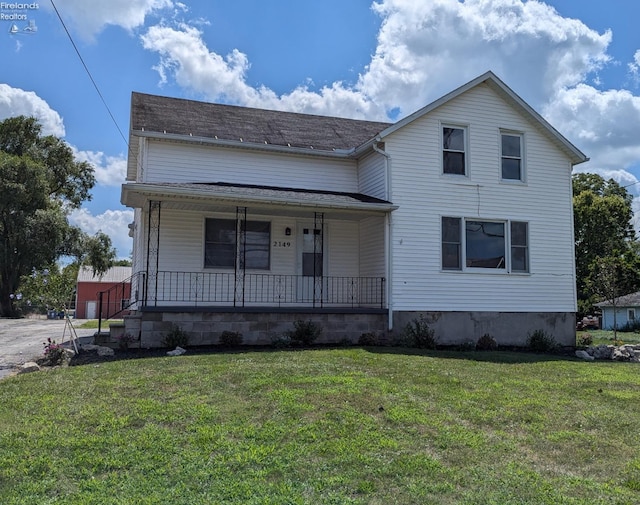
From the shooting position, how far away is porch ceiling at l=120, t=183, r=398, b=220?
11.0 m

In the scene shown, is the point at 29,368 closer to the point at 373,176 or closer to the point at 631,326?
the point at 373,176

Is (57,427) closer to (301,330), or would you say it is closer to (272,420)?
(272,420)

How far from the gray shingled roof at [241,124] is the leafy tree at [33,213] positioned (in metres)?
21.0

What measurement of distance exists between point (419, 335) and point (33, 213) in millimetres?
28963

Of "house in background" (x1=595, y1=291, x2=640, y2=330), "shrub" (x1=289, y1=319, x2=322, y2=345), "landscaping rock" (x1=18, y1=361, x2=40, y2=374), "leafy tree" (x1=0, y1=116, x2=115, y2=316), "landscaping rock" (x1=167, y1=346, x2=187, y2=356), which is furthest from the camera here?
"leafy tree" (x1=0, y1=116, x2=115, y2=316)

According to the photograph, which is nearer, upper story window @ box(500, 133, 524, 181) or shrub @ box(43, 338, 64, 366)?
shrub @ box(43, 338, 64, 366)

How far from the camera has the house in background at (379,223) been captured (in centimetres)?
1279

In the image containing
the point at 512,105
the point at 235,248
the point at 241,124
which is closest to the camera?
the point at 235,248

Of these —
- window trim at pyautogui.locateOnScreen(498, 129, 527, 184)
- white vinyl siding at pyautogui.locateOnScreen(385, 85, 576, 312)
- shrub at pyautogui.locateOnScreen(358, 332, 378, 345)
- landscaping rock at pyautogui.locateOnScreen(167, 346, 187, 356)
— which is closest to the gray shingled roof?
white vinyl siding at pyautogui.locateOnScreen(385, 85, 576, 312)

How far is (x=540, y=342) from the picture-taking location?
525 inches

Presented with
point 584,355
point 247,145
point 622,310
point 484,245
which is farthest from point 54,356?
point 622,310

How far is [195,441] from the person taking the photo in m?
4.91

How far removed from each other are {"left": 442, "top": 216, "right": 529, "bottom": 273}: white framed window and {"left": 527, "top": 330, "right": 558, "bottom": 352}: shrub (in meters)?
1.65

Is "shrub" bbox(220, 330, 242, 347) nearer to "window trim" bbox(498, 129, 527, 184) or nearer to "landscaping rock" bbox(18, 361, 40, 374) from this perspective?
"landscaping rock" bbox(18, 361, 40, 374)
